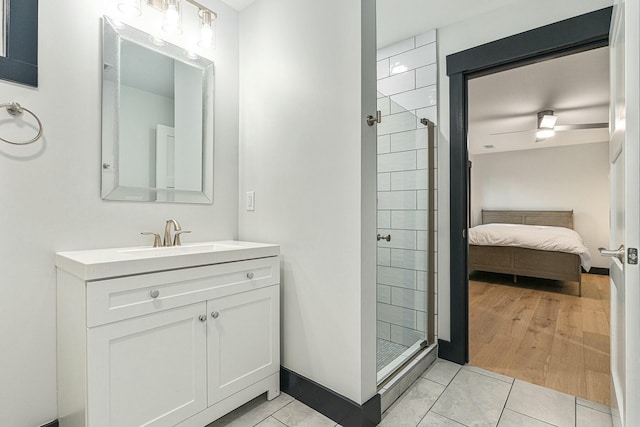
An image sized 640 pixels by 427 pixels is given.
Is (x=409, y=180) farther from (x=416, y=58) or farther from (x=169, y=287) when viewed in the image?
(x=169, y=287)

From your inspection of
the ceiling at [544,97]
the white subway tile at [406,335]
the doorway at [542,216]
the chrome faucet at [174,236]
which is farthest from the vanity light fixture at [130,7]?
the ceiling at [544,97]

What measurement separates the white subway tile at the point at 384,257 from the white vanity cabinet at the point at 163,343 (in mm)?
830

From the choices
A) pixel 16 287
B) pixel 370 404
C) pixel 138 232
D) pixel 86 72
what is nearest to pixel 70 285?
pixel 16 287

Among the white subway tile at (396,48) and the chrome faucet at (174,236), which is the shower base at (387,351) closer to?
the chrome faucet at (174,236)

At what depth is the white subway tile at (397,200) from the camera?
86.0 inches

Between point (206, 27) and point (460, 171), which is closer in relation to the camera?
point (206, 27)

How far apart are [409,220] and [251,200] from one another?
112 cm

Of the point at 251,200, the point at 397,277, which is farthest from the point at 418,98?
the point at 251,200

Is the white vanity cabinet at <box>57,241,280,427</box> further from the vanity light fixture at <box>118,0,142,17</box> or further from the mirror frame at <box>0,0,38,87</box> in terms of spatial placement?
the vanity light fixture at <box>118,0,142,17</box>

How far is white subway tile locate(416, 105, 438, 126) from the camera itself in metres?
2.35

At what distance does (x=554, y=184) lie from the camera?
6.51 meters

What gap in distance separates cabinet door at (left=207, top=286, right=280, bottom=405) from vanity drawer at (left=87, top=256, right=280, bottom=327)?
59 millimetres

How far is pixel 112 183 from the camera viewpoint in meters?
1.59

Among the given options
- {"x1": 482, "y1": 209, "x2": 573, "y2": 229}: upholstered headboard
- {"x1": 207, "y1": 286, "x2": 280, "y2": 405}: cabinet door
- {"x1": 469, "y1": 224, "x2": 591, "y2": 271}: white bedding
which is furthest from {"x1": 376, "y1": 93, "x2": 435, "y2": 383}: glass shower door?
{"x1": 482, "y1": 209, "x2": 573, "y2": 229}: upholstered headboard
